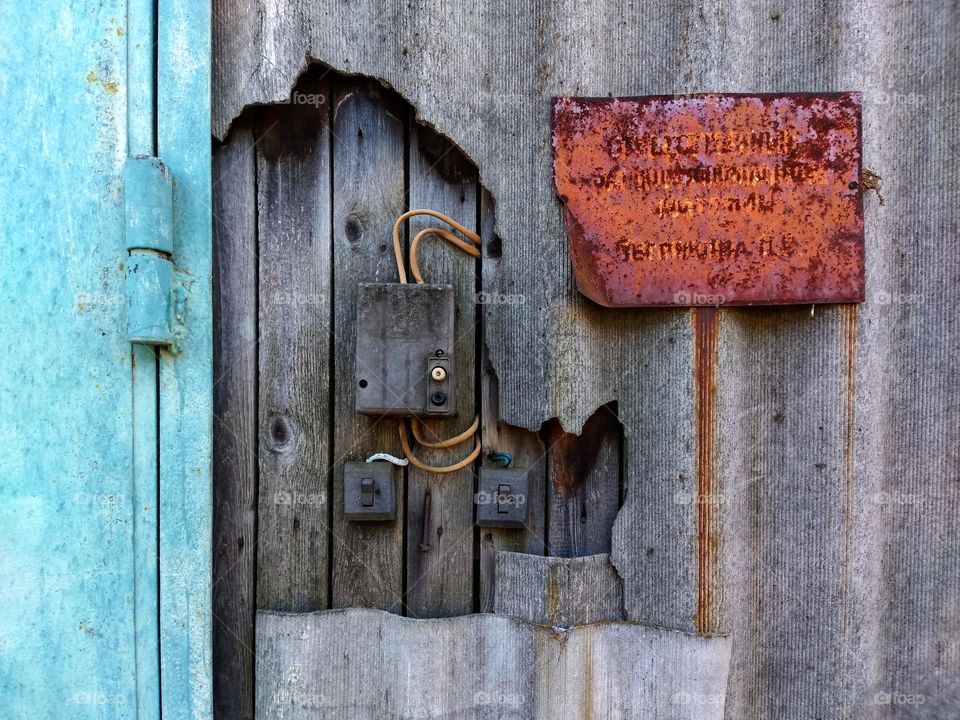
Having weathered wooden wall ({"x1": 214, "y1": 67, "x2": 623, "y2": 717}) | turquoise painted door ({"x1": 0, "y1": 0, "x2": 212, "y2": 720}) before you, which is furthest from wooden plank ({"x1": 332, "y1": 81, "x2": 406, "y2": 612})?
turquoise painted door ({"x1": 0, "y1": 0, "x2": 212, "y2": 720})

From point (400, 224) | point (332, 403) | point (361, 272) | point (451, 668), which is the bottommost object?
point (451, 668)

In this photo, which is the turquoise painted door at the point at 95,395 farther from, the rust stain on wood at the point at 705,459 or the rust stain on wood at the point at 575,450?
the rust stain on wood at the point at 705,459

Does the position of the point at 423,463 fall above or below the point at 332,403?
below

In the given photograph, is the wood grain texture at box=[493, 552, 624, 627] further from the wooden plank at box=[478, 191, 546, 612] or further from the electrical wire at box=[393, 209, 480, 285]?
the electrical wire at box=[393, 209, 480, 285]

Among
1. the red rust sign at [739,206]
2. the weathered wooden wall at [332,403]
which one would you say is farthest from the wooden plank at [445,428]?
the red rust sign at [739,206]

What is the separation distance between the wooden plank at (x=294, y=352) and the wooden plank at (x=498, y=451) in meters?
0.39

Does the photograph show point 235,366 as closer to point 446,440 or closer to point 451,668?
point 446,440

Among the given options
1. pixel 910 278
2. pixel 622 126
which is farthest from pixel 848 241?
pixel 622 126

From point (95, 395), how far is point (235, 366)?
30 cm

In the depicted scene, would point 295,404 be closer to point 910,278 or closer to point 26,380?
point 26,380

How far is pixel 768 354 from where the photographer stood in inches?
51.7

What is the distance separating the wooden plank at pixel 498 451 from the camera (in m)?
1.38

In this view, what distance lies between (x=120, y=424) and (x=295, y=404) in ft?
1.25

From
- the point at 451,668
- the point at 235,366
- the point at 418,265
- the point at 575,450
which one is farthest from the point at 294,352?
the point at 451,668
